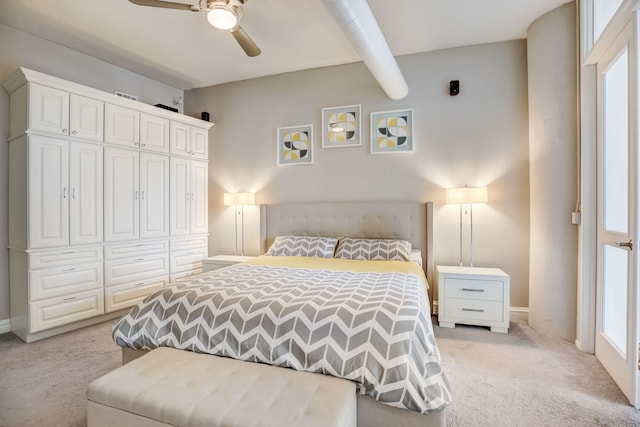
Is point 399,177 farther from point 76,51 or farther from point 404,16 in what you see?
point 76,51

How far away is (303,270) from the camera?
2.62 m

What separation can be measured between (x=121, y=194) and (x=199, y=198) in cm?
103

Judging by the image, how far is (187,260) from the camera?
13.4ft

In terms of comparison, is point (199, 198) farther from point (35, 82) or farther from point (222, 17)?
point (222, 17)

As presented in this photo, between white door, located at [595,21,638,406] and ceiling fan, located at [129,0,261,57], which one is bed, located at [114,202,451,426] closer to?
white door, located at [595,21,638,406]

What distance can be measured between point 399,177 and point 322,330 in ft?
7.94

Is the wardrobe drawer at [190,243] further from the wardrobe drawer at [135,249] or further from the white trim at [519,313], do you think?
the white trim at [519,313]

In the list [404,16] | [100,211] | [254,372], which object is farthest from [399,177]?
[100,211]

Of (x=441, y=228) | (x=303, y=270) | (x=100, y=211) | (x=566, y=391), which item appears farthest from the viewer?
(x=441, y=228)

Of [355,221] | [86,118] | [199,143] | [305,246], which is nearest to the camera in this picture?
[86,118]

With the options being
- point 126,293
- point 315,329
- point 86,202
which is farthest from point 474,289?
point 86,202

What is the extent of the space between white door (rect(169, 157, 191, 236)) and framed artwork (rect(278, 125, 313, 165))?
1280 mm

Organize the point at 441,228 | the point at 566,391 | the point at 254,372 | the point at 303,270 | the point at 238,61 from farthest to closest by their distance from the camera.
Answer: the point at 238,61 < the point at 441,228 < the point at 303,270 < the point at 566,391 < the point at 254,372

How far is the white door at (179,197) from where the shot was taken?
389 cm
